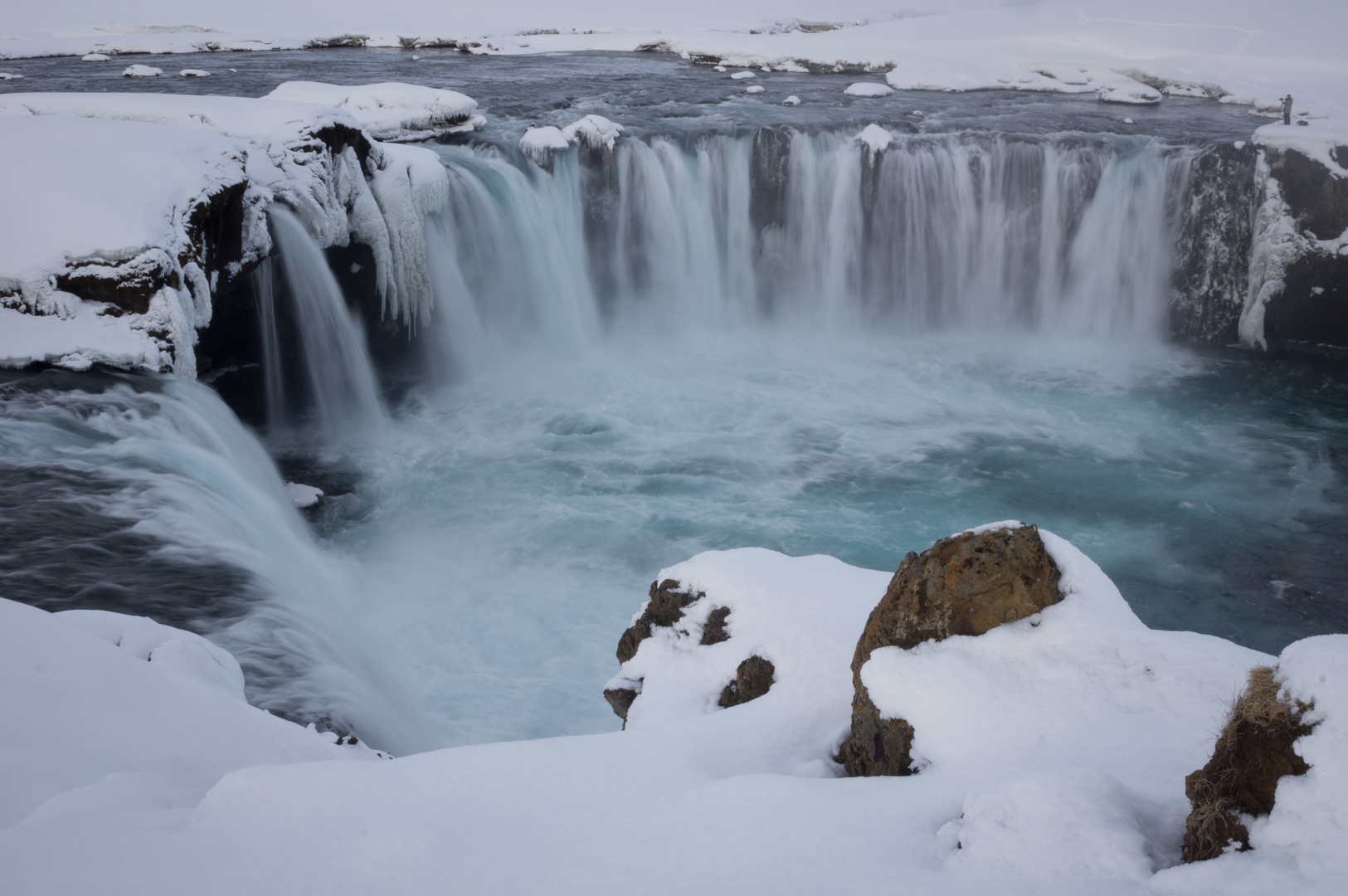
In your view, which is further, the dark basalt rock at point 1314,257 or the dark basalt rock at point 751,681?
the dark basalt rock at point 1314,257

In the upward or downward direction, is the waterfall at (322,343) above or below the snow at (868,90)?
below

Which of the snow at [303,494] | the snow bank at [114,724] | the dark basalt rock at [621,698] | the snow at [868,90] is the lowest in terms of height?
the snow at [303,494]

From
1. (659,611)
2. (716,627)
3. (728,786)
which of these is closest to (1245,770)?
(728,786)

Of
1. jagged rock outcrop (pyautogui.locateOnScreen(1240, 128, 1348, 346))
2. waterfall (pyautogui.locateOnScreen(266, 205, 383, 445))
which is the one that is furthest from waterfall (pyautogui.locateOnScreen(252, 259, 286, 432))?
jagged rock outcrop (pyautogui.locateOnScreen(1240, 128, 1348, 346))

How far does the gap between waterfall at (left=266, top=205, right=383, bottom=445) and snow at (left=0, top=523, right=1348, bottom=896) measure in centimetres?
606

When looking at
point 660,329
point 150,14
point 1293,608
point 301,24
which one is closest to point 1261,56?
point 660,329

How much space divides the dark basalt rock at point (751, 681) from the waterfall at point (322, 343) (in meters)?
7.12

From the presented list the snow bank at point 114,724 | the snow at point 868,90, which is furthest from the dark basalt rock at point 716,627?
the snow at point 868,90

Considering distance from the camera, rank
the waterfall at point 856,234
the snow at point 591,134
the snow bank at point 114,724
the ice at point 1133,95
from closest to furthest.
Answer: the snow bank at point 114,724 → the snow at point 591,134 → the waterfall at point 856,234 → the ice at point 1133,95

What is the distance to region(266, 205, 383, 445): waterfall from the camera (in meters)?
9.06

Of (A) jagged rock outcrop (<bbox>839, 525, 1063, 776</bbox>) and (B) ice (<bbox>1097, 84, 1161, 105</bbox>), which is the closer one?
(A) jagged rock outcrop (<bbox>839, 525, 1063, 776</bbox>)

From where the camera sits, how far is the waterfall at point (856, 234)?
13414 millimetres

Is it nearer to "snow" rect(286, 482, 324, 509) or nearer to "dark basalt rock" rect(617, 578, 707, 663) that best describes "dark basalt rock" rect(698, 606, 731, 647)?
"dark basalt rock" rect(617, 578, 707, 663)

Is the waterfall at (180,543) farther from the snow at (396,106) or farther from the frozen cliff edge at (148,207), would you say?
the snow at (396,106)
